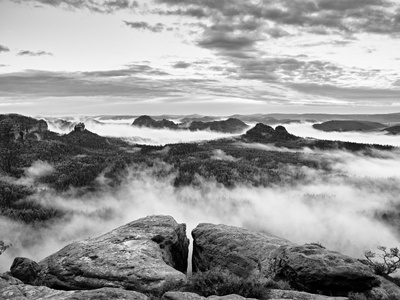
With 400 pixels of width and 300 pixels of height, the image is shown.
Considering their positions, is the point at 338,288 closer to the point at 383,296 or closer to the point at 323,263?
the point at 323,263

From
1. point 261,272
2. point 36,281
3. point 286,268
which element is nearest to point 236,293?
point 286,268

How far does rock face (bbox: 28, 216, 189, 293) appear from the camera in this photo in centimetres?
3238

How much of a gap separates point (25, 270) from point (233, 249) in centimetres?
2716

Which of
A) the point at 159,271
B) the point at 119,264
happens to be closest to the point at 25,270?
the point at 119,264

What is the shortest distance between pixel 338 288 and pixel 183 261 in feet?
84.1

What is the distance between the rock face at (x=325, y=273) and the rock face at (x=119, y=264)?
12291 millimetres

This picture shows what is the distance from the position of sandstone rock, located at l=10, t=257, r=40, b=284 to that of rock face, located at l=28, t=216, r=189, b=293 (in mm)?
851

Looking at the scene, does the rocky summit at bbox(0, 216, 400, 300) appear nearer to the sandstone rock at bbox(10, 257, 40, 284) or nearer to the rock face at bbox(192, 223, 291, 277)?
the sandstone rock at bbox(10, 257, 40, 284)

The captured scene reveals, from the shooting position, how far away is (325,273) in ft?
110

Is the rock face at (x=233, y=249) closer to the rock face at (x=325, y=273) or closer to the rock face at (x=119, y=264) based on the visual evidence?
the rock face at (x=325, y=273)

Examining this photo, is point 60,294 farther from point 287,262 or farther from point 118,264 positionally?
point 287,262

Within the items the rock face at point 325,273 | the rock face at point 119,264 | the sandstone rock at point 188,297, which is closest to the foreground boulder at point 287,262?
the rock face at point 325,273

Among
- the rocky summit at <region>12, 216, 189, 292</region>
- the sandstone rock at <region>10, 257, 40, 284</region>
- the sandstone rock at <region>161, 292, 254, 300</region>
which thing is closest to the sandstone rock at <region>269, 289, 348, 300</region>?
the sandstone rock at <region>161, 292, 254, 300</region>

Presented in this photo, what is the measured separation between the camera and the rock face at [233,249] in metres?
43.7
